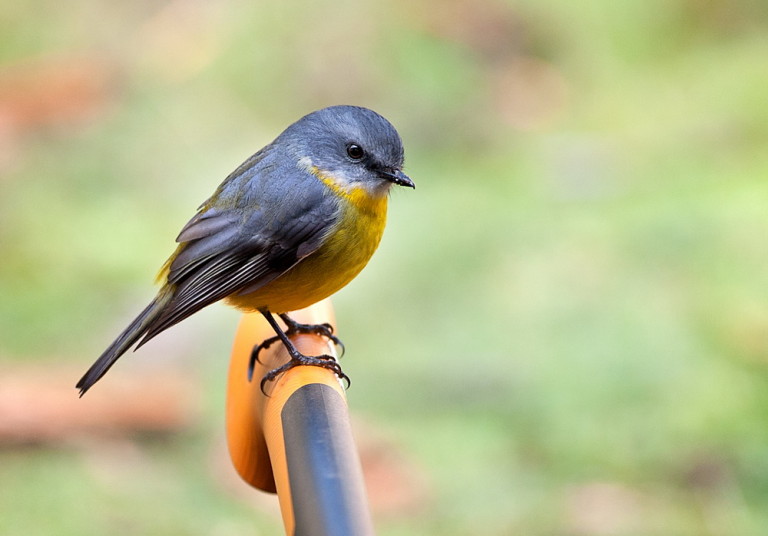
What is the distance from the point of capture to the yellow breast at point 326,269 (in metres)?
3.68

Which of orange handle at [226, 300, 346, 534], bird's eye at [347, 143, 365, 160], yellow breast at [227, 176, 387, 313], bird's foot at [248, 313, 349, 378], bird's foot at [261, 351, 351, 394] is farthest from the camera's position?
bird's eye at [347, 143, 365, 160]

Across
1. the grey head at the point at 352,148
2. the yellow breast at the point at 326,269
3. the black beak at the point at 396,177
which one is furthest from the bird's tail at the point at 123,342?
the black beak at the point at 396,177

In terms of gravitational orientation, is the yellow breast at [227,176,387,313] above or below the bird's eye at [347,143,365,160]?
below

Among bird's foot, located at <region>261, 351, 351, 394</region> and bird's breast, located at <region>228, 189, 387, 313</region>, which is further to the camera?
bird's breast, located at <region>228, 189, 387, 313</region>

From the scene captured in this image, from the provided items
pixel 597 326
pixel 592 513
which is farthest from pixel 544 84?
pixel 592 513

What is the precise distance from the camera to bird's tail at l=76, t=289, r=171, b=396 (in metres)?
3.20

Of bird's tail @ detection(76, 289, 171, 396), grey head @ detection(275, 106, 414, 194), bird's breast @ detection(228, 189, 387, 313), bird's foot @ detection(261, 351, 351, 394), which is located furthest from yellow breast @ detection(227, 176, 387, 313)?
bird's foot @ detection(261, 351, 351, 394)

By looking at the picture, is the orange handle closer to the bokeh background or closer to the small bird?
the small bird

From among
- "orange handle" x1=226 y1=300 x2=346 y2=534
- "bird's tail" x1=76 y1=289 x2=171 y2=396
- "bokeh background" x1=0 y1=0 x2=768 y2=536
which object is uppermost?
"bokeh background" x1=0 y1=0 x2=768 y2=536

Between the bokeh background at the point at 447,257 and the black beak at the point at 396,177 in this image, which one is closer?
the black beak at the point at 396,177

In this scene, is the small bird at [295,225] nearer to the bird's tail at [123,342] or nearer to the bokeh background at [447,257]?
the bird's tail at [123,342]

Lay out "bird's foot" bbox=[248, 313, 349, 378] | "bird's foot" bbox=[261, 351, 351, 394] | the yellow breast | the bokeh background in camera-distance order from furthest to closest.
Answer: the bokeh background < the yellow breast < "bird's foot" bbox=[248, 313, 349, 378] < "bird's foot" bbox=[261, 351, 351, 394]

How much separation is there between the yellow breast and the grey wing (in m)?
0.04

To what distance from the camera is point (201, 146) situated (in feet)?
26.7
